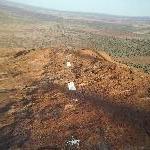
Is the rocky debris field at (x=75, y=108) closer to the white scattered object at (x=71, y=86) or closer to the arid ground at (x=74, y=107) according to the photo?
the arid ground at (x=74, y=107)

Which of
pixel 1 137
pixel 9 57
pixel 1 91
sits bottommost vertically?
pixel 9 57

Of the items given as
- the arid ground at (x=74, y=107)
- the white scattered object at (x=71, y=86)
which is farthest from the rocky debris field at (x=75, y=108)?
the white scattered object at (x=71, y=86)

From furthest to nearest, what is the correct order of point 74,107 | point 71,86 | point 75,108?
point 71,86 → point 74,107 → point 75,108

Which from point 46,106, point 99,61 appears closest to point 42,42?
point 99,61

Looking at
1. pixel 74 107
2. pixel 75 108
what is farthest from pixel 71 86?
pixel 75 108

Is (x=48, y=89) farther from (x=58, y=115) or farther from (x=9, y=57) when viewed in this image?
(x=9, y=57)

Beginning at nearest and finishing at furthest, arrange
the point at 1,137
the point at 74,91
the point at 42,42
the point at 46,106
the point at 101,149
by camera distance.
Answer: the point at 101,149 < the point at 1,137 < the point at 46,106 < the point at 74,91 < the point at 42,42

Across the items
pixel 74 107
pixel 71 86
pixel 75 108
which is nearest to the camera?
pixel 75 108

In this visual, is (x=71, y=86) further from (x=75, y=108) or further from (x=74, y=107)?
(x=75, y=108)

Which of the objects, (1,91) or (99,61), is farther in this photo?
(99,61)

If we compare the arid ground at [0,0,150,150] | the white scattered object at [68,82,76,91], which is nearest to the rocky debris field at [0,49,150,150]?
the arid ground at [0,0,150,150]
